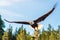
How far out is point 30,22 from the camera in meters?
22.8

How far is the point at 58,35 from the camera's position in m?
140

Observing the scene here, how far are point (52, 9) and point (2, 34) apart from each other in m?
91.4

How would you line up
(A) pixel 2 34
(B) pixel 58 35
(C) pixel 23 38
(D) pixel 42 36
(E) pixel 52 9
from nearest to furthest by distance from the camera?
(E) pixel 52 9 < (C) pixel 23 38 < (A) pixel 2 34 < (D) pixel 42 36 < (B) pixel 58 35

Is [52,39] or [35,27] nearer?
[35,27]

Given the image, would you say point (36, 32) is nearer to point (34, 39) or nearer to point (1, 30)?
point (34, 39)

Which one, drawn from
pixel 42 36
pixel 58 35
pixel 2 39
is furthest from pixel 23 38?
pixel 58 35

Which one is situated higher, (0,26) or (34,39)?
(0,26)

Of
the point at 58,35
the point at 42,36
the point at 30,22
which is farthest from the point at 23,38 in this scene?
the point at 30,22

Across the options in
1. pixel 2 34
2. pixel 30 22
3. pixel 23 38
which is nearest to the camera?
pixel 30 22

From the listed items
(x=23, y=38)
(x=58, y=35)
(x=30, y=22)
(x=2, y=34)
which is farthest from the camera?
(x=58, y=35)

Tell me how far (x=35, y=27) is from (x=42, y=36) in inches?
4192

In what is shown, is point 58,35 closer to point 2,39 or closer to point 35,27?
point 2,39

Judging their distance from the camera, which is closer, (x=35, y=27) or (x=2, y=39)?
(x=35, y=27)

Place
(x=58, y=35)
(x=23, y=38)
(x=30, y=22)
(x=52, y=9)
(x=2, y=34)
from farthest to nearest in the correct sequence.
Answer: (x=58, y=35) < (x=2, y=34) < (x=23, y=38) < (x=30, y=22) < (x=52, y=9)
